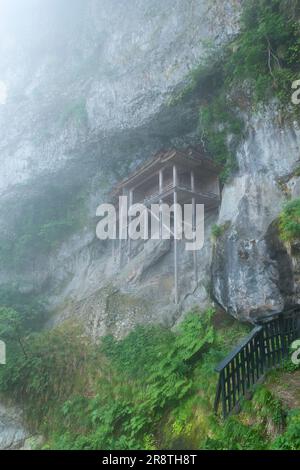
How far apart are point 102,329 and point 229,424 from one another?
28.7 feet

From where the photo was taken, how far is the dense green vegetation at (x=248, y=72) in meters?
11.8

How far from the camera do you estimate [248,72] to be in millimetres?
12719

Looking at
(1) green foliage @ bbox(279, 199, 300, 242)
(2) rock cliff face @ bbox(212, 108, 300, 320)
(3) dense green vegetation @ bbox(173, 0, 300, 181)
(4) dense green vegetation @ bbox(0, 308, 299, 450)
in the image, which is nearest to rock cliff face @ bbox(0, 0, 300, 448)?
(2) rock cliff face @ bbox(212, 108, 300, 320)

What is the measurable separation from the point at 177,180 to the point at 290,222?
A: 8.53 m

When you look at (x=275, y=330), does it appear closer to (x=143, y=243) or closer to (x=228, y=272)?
(x=228, y=272)

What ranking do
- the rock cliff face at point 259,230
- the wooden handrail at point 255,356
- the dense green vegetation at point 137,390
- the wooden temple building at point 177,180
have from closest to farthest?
the dense green vegetation at point 137,390 → the wooden handrail at point 255,356 → the rock cliff face at point 259,230 → the wooden temple building at point 177,180

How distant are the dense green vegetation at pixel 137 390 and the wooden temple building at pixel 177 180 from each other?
3.74 metres

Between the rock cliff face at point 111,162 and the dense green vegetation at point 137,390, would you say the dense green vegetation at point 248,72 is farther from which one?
the dense green vegetation at point 137,390

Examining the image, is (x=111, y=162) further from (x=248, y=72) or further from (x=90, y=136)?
(x=248, y=72)

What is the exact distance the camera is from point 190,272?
53.1ft

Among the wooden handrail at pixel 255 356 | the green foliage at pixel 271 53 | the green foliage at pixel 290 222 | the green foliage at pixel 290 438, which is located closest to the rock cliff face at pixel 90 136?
the green foliage at pixel 271 53

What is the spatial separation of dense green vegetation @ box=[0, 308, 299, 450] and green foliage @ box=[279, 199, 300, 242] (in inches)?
115

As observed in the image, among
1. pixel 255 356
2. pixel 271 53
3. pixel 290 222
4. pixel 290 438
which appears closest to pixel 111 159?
pixel 271 53

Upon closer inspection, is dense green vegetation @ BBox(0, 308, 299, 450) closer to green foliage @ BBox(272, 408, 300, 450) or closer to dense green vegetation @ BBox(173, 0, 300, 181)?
green foliage @ BBox(272, 408, 300, 450)
